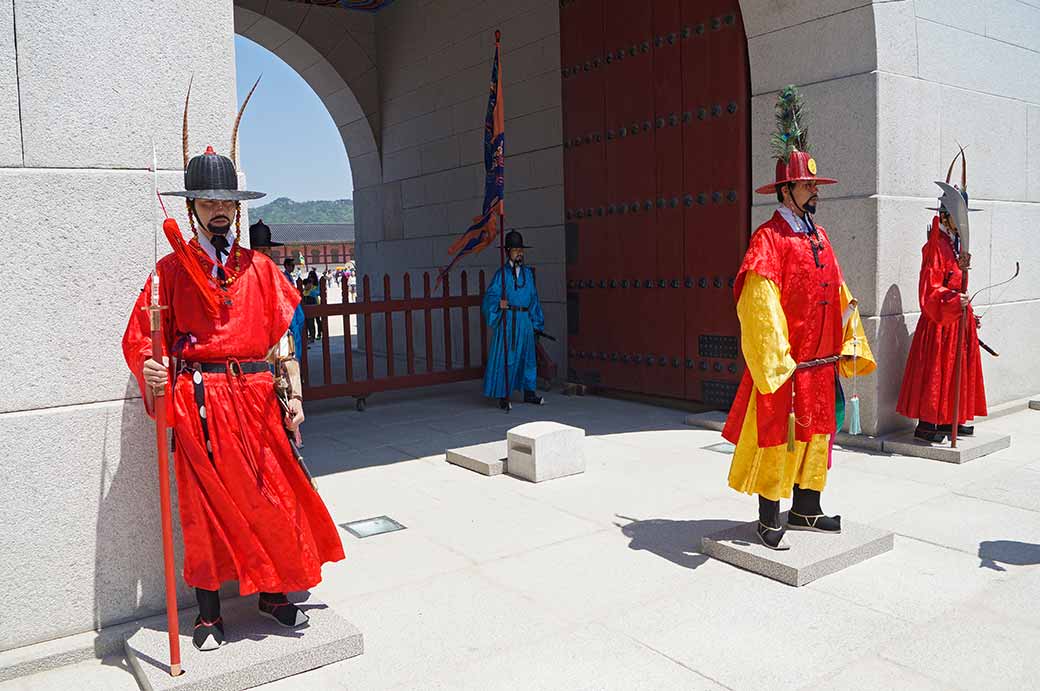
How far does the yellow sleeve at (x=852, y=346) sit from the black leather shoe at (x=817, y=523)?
2.24 ft

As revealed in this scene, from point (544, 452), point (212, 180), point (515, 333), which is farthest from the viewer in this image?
point (515, 333)

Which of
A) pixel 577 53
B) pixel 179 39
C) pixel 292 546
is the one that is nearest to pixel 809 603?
pixel 292 546

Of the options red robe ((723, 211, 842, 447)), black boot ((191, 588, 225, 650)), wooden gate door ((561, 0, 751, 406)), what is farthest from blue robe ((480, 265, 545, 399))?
black boot ((191, 588, 225, 650))

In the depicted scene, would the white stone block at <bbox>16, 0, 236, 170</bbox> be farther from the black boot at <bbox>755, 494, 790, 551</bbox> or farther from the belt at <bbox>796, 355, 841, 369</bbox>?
the black boot at <bbox>755, 494, 790, 551</bbox>

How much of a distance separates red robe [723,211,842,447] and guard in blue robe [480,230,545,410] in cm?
425

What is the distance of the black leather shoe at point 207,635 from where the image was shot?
3.02 m

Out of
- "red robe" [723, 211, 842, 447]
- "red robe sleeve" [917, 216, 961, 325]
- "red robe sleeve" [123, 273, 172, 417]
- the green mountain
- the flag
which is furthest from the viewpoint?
the green mountain

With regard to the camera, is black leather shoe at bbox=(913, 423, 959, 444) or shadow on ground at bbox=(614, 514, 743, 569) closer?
shadow on ground at bbox=(614, 514, 743, 569)

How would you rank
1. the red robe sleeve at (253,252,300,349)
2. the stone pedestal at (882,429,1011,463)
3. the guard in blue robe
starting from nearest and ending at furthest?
1. the red robe sleeve at (253,252,300,349)
2. the stone pedestal at (882,429,1011,463)
3. the guard in blue robe

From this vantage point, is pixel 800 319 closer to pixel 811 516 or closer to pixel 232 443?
pixel 811 516

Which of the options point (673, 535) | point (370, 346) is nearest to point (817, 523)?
point (673, 535)

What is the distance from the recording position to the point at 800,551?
3779mm

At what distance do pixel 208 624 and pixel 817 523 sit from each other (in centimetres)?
271

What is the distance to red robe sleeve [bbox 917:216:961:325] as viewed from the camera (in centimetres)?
562
